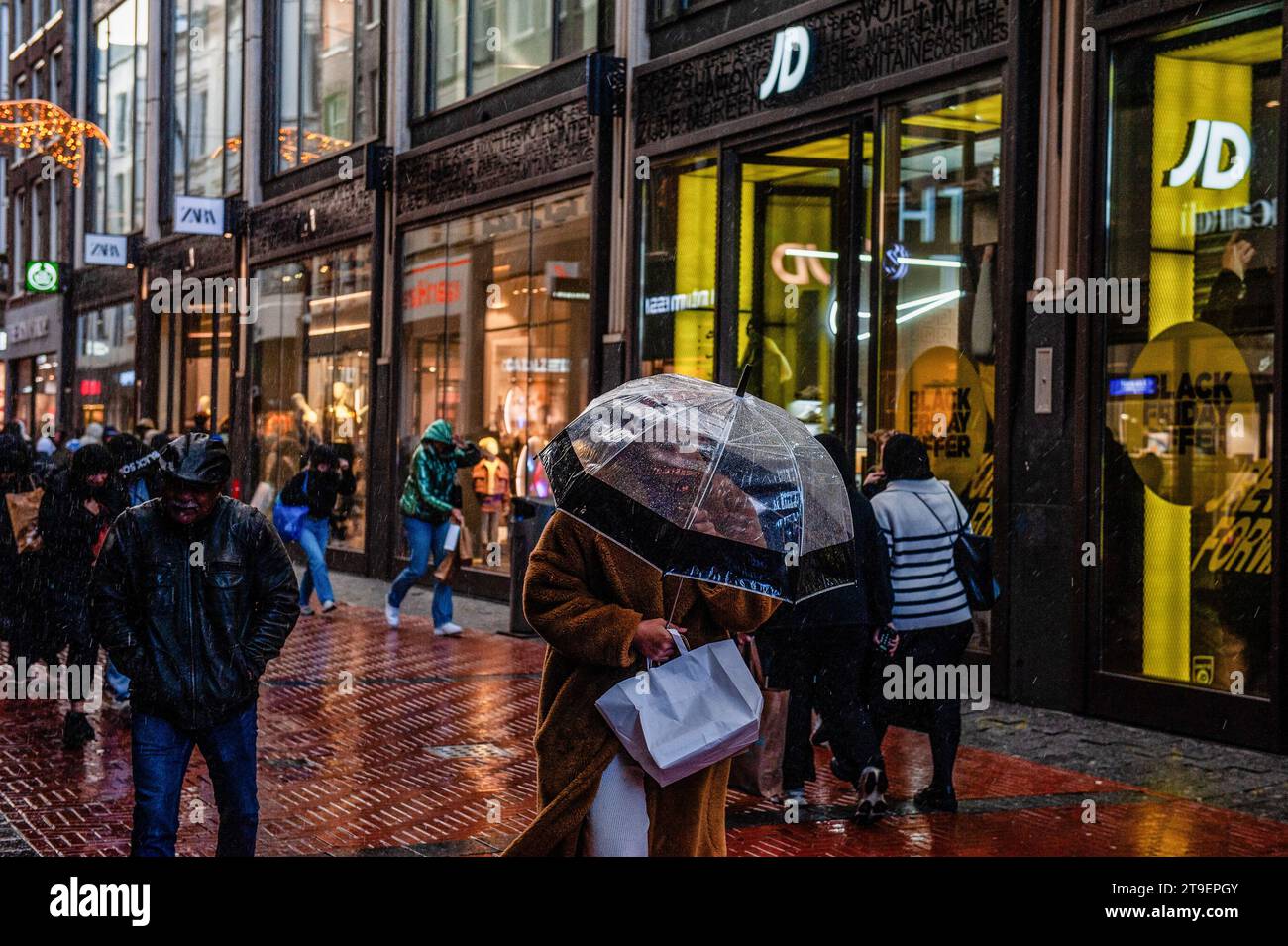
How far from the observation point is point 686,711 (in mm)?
3973

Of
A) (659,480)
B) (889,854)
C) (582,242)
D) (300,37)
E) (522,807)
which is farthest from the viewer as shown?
(300,37)

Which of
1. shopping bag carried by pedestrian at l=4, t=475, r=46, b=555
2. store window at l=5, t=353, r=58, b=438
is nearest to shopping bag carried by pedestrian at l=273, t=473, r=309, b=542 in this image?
shopping bag carried by pedestrian at l=4, t=475, r=46, b=555

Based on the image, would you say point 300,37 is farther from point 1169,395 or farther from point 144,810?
point 144,810

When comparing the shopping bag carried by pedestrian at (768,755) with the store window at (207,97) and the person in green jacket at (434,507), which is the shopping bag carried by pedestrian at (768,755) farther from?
the store window at (207,97)

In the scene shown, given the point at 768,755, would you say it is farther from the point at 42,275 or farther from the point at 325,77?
the point at 42,275

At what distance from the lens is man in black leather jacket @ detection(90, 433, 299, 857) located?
502cm

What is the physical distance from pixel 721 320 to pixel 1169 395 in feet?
17.8

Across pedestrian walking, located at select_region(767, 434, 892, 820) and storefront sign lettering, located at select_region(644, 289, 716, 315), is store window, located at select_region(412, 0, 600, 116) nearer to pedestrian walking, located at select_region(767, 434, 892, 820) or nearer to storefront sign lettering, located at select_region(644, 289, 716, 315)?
storefront sign lettering, located at select_region(644, 289, 716, 315)

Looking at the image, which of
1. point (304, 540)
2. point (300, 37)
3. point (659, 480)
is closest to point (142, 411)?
point (300, 37)

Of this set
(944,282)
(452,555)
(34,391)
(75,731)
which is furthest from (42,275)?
(75,731)

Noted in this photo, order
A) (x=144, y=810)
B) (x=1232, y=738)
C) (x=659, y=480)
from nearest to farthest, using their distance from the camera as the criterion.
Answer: (x=659, y=480)
(x=144, y=810)
(x=1232, y=738)

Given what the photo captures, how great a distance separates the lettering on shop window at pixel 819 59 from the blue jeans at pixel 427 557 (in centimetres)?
441

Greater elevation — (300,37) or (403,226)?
(300,37)
